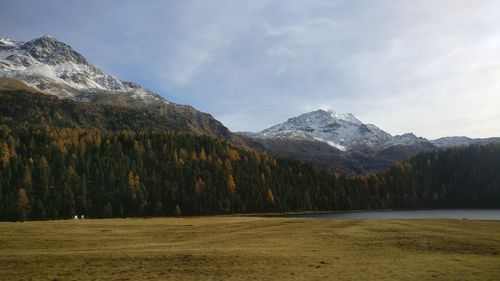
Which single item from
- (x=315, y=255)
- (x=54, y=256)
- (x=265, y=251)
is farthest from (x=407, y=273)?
(x=54, y=256)

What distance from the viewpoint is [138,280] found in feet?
96.9

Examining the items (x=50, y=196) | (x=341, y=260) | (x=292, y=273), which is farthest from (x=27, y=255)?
(x=50, y=196)

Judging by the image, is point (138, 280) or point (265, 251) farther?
point (265, 251)

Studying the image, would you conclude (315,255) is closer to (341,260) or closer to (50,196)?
(341,260)

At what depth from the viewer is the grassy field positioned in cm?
3148

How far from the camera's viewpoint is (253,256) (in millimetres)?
40031

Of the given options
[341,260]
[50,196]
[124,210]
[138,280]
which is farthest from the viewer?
[124,210]

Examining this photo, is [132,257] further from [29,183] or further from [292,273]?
[29,183]

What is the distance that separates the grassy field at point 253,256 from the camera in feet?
103

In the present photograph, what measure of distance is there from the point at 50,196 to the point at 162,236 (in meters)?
130

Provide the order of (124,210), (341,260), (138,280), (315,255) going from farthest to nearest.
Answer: (124,210)
(315,255)
(341,260)
(138,280)

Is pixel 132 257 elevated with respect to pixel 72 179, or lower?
lower

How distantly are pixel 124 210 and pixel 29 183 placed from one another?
127ft

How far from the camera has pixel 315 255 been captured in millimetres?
41250
